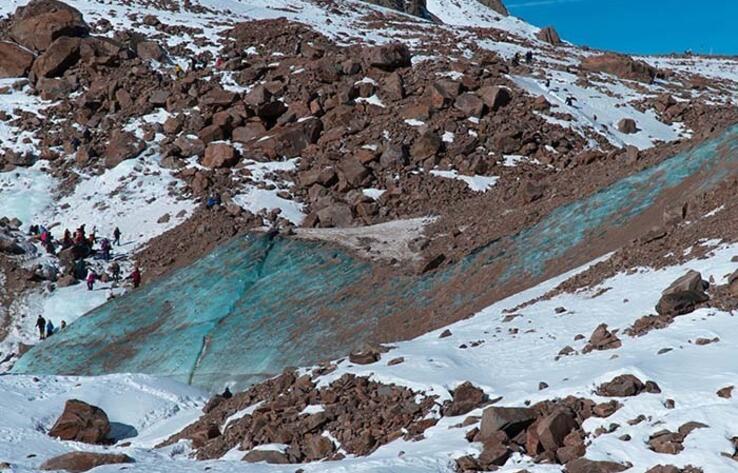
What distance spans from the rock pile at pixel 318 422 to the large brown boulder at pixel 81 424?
2254mm

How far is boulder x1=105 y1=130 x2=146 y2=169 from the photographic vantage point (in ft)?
115

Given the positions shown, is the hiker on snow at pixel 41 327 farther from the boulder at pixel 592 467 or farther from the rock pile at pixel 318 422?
the boulder at pixel 592 467

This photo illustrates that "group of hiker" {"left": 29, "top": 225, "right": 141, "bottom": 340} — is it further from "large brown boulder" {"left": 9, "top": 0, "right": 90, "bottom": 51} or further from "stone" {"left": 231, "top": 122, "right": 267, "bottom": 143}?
"large brown boulder" {"left": 9, "top": 0, "right": 90, "bottom": 51}

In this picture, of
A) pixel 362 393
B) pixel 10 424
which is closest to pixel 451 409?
pixel 362 393

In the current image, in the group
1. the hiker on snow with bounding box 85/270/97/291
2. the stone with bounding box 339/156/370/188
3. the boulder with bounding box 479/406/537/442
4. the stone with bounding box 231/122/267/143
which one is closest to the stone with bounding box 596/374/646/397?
the boulder with bounding box 479/406/537/442

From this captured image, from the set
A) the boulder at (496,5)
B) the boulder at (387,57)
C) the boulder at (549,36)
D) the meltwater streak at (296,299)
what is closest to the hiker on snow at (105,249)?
the meltwater streak at (296,299)

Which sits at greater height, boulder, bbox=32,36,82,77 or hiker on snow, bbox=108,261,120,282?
boulder, bbox=32,36,82,77

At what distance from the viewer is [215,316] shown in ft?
71.1

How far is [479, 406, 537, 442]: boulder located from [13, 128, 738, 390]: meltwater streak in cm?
746

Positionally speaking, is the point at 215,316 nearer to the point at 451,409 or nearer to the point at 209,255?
the point at 209,255

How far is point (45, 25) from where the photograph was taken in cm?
4162

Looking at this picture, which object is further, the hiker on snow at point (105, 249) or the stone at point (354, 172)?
the stone at point (354, 172)

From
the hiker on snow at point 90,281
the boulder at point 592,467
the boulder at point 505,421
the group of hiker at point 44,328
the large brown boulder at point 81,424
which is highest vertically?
the boulder at point 592,467

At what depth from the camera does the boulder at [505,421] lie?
405 inches
